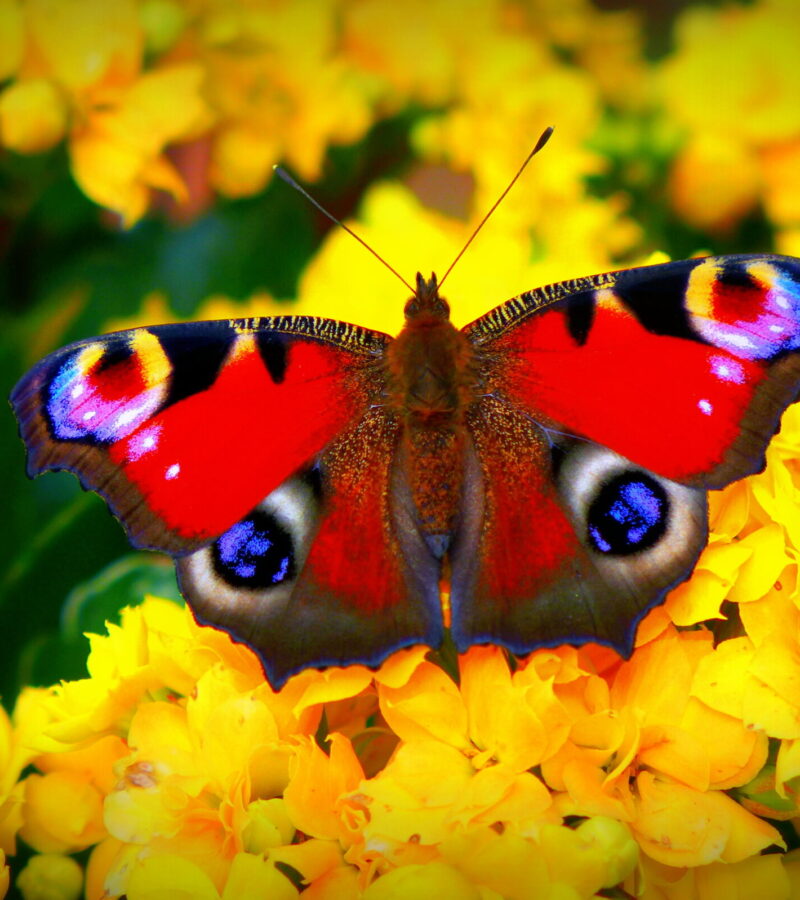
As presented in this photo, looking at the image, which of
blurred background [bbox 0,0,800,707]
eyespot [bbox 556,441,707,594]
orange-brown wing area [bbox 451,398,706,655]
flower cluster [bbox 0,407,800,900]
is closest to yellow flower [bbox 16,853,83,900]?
flower cluster [bbox 0,407,800,900]

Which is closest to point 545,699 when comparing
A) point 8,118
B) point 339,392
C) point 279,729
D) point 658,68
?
point 279,729

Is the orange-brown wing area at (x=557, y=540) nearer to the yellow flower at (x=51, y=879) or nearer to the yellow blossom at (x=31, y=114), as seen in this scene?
the yellow flower at (x=51, y=879)

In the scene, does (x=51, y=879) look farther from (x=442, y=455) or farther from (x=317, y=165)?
(x=317, y=165)

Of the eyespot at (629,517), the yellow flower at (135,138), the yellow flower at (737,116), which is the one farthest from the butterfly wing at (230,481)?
the yellow flower at (737,116)

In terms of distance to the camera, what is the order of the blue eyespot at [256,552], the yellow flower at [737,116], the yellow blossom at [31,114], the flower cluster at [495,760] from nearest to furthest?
the flower cluster at [495,760] < the blue eyespot at [256,552] < the yellow blossom at [31,114] < the yellow flower at [737,116]

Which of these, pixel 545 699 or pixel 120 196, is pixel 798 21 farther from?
pixel 545 699

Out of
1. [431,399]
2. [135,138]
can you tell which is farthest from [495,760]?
[135,138]

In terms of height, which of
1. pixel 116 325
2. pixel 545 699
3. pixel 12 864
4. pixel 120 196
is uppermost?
pixel 120 196
